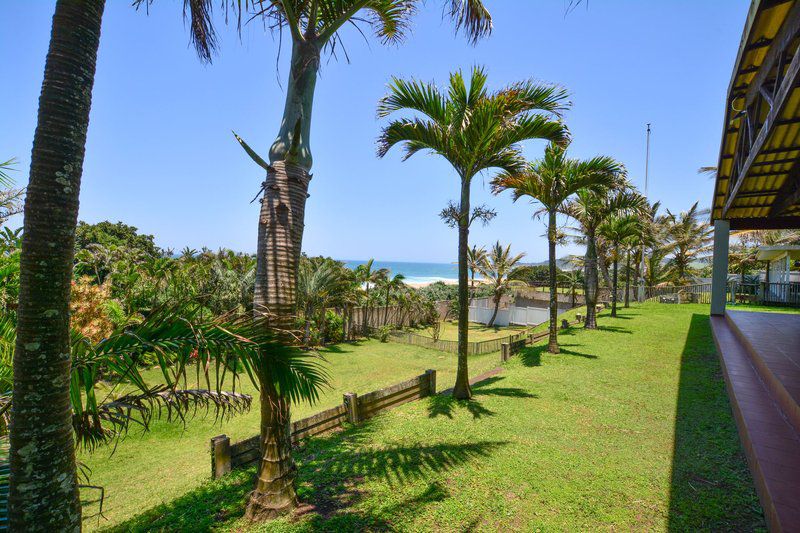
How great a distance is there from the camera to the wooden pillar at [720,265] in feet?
41.2

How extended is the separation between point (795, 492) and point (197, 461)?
7.61 m

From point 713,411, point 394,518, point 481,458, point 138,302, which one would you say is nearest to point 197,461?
point 394,518

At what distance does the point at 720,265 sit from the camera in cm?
1270

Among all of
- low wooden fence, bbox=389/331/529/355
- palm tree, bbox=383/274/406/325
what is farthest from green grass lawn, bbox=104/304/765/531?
palm tree, bbox=383/274/406/325

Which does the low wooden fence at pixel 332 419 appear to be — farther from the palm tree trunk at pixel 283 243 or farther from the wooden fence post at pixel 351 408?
the palm tree trunk at pixel 283 243

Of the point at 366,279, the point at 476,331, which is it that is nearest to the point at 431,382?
the point at 366,279

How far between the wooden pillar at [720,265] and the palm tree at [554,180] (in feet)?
14.9

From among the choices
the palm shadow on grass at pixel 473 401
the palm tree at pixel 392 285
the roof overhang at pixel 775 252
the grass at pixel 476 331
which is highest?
the roof overhang at pixel 775 252

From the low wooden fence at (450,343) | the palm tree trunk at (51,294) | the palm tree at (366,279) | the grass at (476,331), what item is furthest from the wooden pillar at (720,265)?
the palm tree trunk at (51,294)

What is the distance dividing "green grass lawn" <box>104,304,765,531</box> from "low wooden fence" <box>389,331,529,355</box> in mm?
6151

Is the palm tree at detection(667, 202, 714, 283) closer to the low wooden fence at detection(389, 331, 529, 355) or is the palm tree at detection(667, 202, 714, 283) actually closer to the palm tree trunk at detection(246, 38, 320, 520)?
the low wooden fence at detection(389, 331, 529, 355)

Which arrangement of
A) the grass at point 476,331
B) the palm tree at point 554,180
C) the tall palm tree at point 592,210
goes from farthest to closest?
the grass at point 476,331 → the tall palm tree at point 592,210 → the palm tree at point 554,180

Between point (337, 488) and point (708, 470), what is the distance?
170 inches

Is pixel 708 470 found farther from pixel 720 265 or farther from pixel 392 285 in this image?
pixel 392 285
